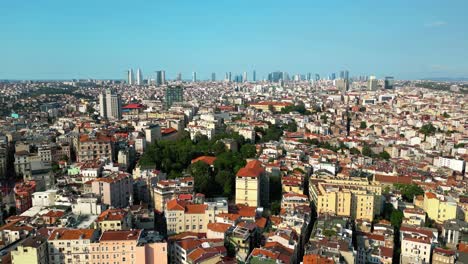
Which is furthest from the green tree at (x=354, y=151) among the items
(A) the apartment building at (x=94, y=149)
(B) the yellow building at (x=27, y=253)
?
(B) the yellow building at (x=27, y=253)

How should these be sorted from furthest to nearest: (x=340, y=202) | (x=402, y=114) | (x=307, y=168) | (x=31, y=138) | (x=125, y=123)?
(x=402, y=114)
(x=125, y=123)
(x=31, y=138)
(x=307, y=168)
(x=340, y=202)

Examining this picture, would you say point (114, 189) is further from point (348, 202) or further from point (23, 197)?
point (348, 202)

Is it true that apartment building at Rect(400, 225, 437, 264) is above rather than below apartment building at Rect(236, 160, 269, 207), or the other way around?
below

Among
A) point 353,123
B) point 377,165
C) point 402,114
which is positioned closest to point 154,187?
point 377,165

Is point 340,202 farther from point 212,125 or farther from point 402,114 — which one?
point 402,114

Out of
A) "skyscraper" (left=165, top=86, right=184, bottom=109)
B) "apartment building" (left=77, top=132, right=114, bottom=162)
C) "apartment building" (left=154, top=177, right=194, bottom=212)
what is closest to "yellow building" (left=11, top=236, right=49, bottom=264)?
"apartment building" (left=154, top=177, right=194, bottom=212)

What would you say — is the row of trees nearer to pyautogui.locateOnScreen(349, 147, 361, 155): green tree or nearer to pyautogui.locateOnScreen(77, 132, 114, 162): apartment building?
pyautogui.locateOnScreen(77, 132, 114, 162): apartment building
